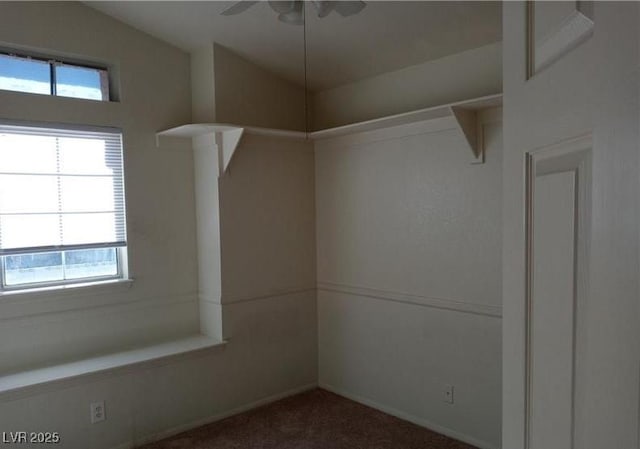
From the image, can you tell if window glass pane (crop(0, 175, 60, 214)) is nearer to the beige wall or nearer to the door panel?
the beige wall

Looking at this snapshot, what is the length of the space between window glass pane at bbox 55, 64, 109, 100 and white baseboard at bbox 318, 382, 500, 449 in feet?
9.92

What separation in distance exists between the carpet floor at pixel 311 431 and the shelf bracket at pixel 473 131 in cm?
197

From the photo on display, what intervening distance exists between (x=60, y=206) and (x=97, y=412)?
1394mm

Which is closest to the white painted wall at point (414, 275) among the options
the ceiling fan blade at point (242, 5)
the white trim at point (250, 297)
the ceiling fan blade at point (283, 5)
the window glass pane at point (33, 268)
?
the white trim at point (250, 297)

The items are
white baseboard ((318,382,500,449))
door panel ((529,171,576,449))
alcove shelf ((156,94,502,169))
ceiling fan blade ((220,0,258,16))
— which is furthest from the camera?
white baseboard ((318,382,500,449))

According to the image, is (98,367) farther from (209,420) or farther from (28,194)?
(28,194)

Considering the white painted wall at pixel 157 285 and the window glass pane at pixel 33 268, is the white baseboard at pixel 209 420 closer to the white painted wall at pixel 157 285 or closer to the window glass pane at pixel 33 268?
the white painted wall at pixel 157 285

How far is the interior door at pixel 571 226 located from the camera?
1.52 ft

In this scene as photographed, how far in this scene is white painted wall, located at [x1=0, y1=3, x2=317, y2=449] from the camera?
3.09 metres

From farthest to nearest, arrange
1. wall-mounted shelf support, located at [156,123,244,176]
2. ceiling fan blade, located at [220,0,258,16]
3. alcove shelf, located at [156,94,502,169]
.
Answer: wall-mounted shelf support, located at [156,123,244,176] < alcove shelf, located at [156,94,502,169] < ceiling fan blade, located at [220,0,258,16]

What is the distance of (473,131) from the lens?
3100mm

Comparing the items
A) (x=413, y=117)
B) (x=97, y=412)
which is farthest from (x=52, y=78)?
(x=413, y=117)

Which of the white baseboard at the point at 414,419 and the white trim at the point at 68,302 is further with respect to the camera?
the white baseboard at the point at 414,419

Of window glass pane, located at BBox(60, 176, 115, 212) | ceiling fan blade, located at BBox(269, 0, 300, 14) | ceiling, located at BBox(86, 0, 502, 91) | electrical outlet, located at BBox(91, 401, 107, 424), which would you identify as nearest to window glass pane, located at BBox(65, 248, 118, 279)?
window glass pane, located at BBox(60, 176, 115, 212)
